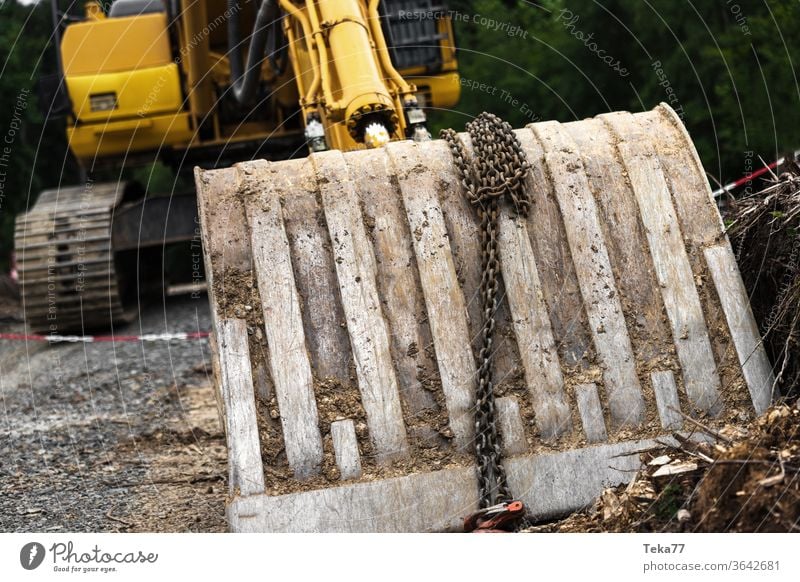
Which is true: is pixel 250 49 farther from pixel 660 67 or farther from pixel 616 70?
pixel 616 70

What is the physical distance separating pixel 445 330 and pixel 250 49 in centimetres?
298

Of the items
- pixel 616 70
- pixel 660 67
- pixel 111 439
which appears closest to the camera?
pixel 111 439

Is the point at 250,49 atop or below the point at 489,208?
atop

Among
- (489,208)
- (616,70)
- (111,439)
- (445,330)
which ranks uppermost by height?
(616,70)

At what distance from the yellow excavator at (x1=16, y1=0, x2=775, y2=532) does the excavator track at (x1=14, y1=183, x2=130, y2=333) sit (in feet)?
20.3

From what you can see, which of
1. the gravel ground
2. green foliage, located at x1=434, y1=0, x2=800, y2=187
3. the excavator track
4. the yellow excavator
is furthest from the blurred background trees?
the yellow excavator

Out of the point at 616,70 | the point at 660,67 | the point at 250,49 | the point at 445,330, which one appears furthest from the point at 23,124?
the point at 445,330

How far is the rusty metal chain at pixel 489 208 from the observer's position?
13.0 feet

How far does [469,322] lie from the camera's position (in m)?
4.18

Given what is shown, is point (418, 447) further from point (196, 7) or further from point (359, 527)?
point (196, 7)

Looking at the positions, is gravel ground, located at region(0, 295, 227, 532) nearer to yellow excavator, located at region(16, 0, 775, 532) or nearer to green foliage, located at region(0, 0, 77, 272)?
yellow excavator, located at region(16, 0, 775, 532)

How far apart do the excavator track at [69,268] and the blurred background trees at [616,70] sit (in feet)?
2.42

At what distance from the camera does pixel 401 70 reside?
10438 millimetres

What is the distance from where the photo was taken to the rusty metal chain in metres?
3.97
